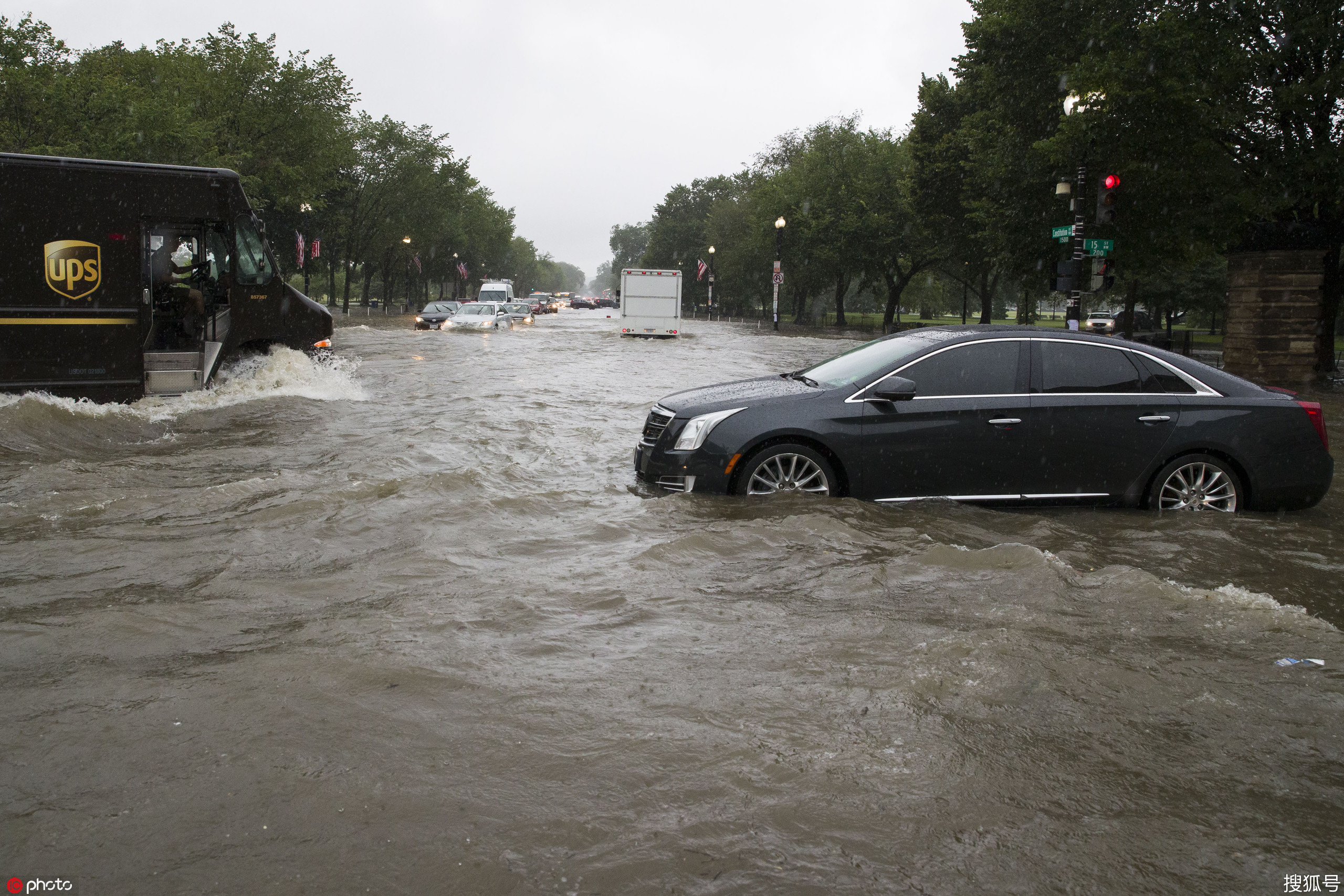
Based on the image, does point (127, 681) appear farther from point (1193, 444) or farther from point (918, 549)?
point (1193, 444)

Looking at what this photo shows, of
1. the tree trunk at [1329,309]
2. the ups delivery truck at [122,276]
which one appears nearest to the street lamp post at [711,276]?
the tree trunk at [1329,309]

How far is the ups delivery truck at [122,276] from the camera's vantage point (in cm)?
1172

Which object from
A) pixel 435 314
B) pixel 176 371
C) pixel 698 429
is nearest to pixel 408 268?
pixel 435 314

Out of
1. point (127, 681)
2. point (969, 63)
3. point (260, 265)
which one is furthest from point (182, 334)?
point (969, 63)

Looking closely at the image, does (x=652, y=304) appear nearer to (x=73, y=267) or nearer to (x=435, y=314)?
(x=435, y=314)

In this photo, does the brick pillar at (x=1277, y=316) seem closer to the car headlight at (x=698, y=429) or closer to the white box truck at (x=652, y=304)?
the car headlight at (x=698, y=429)

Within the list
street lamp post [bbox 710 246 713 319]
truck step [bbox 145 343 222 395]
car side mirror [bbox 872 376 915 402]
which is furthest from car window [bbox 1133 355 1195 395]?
street lamp post [bbox 710 246 713 319]

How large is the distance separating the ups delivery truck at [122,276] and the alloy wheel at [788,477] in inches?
355

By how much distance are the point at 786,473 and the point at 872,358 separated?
1.37m

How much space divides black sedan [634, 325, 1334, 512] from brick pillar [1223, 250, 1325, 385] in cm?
1466

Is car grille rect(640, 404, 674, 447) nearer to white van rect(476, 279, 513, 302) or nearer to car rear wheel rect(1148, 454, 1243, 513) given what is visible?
car rear wheel rect(1148, 454, 1243, 513)

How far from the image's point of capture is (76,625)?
4.70 meters

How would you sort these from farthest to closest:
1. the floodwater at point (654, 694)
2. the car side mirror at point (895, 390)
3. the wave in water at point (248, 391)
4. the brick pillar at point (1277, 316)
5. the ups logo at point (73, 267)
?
the brick pillar at point (1277, 316), the ups logo at point (73, 267), the wave in water at point (248, 391), the car side mirror at point (895, 390), the floodwater at point (654, 694)

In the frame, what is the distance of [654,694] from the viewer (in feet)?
13.3
